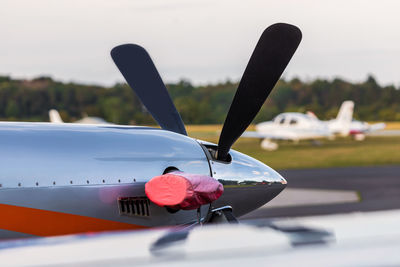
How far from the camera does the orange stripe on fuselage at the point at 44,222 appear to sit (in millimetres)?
4180

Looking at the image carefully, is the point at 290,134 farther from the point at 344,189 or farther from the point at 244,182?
the point at 244,182

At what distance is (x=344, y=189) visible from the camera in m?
22.0

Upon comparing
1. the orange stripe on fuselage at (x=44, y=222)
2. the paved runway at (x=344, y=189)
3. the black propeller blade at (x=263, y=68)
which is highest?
the black propeller blade at (x=263, y=68)

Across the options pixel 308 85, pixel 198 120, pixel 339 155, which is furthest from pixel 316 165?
pixel 308 85

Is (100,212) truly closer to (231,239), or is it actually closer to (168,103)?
(168,103)

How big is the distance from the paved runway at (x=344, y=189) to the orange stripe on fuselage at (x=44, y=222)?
30.7 feet

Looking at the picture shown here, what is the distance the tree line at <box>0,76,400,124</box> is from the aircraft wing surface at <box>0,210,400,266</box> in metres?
38.2

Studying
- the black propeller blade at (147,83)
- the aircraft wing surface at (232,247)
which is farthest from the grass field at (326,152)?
the aircraft wing surface at (232,247)

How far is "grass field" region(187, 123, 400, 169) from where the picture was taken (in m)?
38.2

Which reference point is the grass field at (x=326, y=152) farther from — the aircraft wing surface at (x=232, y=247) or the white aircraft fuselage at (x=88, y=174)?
the aircraft wing surface at (x=232, y=247)

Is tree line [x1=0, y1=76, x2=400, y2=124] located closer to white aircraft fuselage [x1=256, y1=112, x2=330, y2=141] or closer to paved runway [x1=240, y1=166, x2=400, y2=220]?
white aircraft fuselage [x1=256, y1=112, x2=330, y2=141]

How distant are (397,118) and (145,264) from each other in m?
65.2

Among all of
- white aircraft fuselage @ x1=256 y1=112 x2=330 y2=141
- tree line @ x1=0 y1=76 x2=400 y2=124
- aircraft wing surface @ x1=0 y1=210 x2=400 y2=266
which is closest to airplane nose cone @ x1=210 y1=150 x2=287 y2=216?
aircraft wing surface @ x1=0 y1=210 x2=400 y2=266

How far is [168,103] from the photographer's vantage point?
6652 mm
